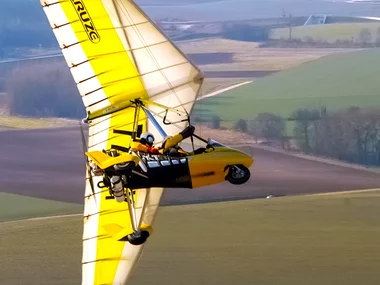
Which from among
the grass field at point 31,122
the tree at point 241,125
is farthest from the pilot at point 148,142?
the grass field at point 31,122

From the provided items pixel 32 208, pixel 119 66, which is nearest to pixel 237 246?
pixel 32 208

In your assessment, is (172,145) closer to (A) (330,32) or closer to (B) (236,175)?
A: (B) (236,175)

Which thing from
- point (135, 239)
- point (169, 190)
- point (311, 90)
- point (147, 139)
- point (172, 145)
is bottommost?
point (135, 239)

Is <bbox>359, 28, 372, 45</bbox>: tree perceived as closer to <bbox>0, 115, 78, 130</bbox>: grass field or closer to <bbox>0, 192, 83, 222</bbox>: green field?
<bbox>0, 115, 78, 130</bbox>: grass field

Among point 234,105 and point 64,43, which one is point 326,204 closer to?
point 234,105

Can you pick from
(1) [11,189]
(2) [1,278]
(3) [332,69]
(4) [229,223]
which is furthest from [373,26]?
(2) [1,278]
